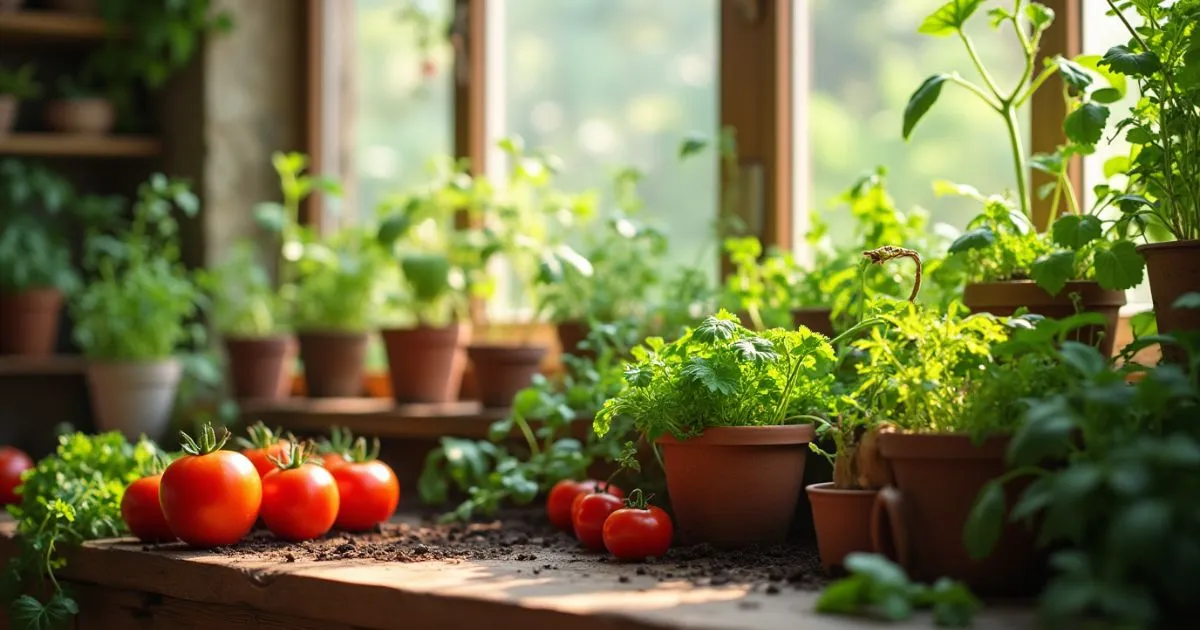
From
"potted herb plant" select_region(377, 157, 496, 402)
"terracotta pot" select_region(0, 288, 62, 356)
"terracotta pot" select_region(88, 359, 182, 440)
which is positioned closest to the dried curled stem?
"potted herb plant" select_region(377, 157, 496, 402)

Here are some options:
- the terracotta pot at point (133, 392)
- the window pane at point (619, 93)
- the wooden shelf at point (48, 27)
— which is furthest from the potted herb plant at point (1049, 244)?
the wooden shelf at point (48, 27)

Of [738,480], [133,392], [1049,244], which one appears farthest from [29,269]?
[1049,244]

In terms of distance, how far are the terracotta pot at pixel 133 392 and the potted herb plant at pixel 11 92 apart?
0.67 m

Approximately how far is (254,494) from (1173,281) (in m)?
1.23

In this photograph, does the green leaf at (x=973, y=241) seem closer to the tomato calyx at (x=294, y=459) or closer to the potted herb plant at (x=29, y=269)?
the tomato calyx at (x=294, y=459)

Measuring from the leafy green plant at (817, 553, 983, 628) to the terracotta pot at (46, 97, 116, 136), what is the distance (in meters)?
2.76

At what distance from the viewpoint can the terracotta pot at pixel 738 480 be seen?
1.79 m

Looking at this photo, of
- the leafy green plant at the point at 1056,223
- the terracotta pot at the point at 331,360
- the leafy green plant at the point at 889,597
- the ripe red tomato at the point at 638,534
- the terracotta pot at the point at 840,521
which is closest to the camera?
the leafy green plant at the point at 889,597

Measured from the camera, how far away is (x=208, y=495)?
187 cm

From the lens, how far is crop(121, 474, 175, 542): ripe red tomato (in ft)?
6.52

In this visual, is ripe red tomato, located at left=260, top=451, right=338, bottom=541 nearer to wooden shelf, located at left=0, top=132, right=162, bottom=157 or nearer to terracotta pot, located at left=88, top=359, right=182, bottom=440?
terracotta pot, located at left=88, top=359, right=182, bottom=440

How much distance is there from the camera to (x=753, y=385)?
5.90ft

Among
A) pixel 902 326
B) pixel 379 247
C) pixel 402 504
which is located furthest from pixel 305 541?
pixel 379 247

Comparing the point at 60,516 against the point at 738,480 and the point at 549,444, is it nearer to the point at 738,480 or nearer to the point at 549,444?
the point at 549,444
